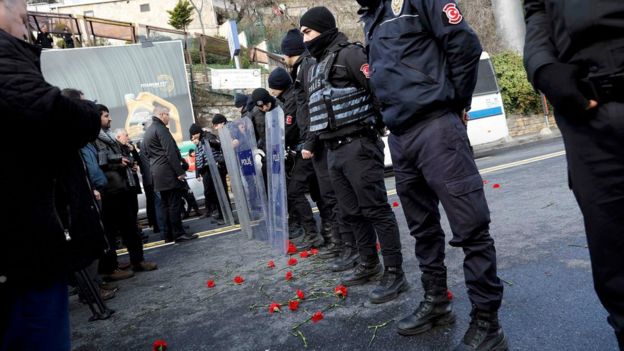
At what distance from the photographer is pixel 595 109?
1.45 meters

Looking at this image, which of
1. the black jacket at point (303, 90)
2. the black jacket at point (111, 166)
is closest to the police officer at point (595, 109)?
the black jacket at point (303, 90)

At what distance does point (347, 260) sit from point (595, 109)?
2.88 metres

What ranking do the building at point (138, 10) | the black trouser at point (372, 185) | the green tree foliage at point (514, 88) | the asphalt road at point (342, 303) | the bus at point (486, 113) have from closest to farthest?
the asphalt road at point (342, 303) < the black trouser at point (372, 185) < the bus at point (486, 113) < the green tree foliage at point (514, 88) < the building at point (138, 10)

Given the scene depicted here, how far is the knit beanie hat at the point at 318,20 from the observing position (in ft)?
11.7

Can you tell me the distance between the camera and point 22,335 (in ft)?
4.89

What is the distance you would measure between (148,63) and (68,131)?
18741 millimetres

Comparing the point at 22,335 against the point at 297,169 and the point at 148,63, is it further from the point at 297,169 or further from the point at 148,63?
the point at 148,63

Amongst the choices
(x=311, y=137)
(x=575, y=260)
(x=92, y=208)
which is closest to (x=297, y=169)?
(x=311, y=137)

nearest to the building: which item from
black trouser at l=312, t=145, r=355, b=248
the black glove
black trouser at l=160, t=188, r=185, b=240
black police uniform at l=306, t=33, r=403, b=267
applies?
black trouser at l=160, t=188, r=185, b=240

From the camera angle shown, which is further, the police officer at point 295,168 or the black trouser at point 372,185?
the police officer at point 295,168

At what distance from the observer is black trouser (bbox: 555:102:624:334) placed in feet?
4.72

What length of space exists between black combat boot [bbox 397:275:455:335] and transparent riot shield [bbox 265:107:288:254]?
7.95ft

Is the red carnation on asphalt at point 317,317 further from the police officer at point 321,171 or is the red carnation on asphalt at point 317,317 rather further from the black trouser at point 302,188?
the black trouser at point 302,188

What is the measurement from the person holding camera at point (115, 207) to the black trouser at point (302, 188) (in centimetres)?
181
